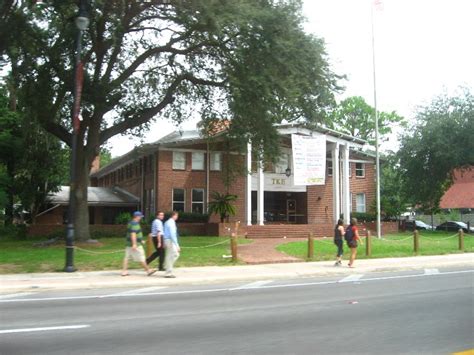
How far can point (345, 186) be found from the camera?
37.0m

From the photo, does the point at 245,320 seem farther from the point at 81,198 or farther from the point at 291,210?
the point at 291,210

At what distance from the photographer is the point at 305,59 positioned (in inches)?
851

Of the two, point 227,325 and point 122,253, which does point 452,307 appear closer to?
point 227,325

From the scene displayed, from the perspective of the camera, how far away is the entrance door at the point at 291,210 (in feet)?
131

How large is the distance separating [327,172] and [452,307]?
3088cm

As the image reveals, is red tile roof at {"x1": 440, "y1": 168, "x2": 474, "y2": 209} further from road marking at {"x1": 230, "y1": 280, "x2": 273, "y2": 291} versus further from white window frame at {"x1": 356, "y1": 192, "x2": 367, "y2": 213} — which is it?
road marking at {"x1": 230, "y1": 280, "x2": 273, "y2": 291}

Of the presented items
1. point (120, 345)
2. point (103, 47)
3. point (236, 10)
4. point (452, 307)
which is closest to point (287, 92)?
point (236, 10)

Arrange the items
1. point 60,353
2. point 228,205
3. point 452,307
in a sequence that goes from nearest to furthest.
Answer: point 60,353
point 452,307
point 228,205

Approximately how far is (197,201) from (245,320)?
27.3m

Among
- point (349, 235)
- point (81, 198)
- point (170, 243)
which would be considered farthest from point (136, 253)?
point (81, 198)

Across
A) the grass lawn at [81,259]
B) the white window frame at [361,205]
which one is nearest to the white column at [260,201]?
the grass lawn at [81,259]

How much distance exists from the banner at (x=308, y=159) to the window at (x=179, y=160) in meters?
7.78

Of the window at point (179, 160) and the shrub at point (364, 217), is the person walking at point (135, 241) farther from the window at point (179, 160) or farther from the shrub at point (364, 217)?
the shrub at point (364, 217)

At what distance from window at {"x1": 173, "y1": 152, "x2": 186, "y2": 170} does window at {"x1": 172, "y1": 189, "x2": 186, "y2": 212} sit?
1.55m
